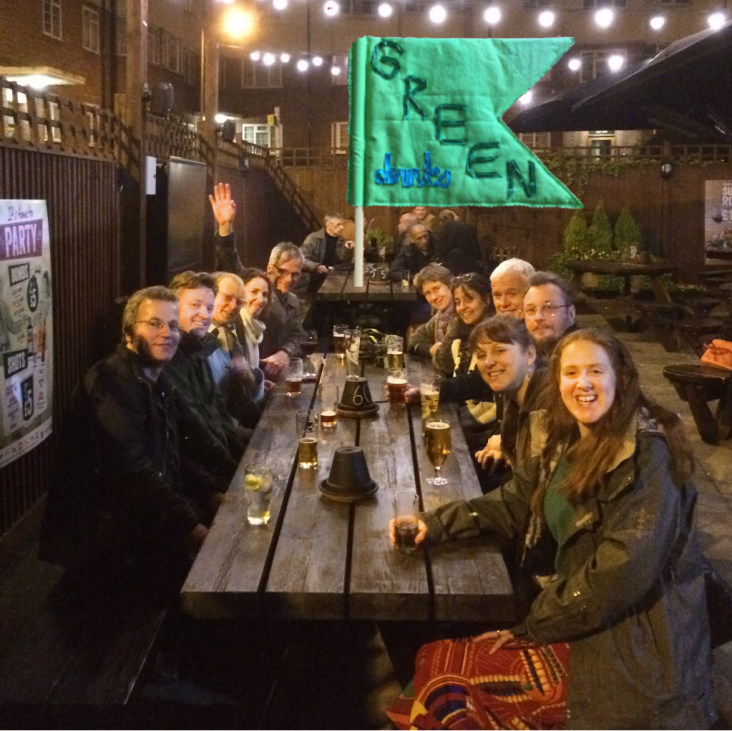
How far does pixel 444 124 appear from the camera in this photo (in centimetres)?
350

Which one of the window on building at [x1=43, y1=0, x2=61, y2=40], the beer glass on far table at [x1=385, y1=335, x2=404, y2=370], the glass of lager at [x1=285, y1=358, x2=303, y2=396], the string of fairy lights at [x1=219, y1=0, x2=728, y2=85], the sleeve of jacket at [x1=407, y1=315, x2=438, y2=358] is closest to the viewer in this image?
the glass of lager at [x1=285, y1=358, x2=303, y2=396]

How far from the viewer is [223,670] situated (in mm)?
3453

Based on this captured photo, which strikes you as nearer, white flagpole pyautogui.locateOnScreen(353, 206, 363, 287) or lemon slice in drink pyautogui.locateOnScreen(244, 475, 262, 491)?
lemon slice in drink pyautogui.locateOnScreen(244, 475, 262, 491)

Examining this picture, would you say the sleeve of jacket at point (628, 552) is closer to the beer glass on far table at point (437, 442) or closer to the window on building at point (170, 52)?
the beer glass on far table at point (437, 442)

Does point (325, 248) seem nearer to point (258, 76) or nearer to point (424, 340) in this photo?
point (424, 340)

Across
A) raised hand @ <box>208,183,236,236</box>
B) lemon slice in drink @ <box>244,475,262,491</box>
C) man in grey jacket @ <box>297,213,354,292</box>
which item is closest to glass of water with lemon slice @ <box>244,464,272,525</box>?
lemon slice in drink @ <box>244,475,262,491</box>

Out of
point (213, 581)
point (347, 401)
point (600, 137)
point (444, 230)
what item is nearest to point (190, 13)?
point (600, 137)

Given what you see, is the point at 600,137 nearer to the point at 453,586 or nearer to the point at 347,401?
the point at 347,401

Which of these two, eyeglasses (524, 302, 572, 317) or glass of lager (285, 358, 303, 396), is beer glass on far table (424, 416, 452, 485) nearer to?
eyeglasses (524, 302, 572, 317)

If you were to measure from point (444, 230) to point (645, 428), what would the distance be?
334 inches

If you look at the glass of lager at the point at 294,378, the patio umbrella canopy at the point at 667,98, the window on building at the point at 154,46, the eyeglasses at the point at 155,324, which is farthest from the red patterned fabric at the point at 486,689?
the window on building at the point at 154,46

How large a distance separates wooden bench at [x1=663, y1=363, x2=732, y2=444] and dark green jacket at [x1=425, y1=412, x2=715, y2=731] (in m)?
4.27

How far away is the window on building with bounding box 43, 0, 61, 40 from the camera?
1997 cm

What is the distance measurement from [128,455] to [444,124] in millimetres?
1755
